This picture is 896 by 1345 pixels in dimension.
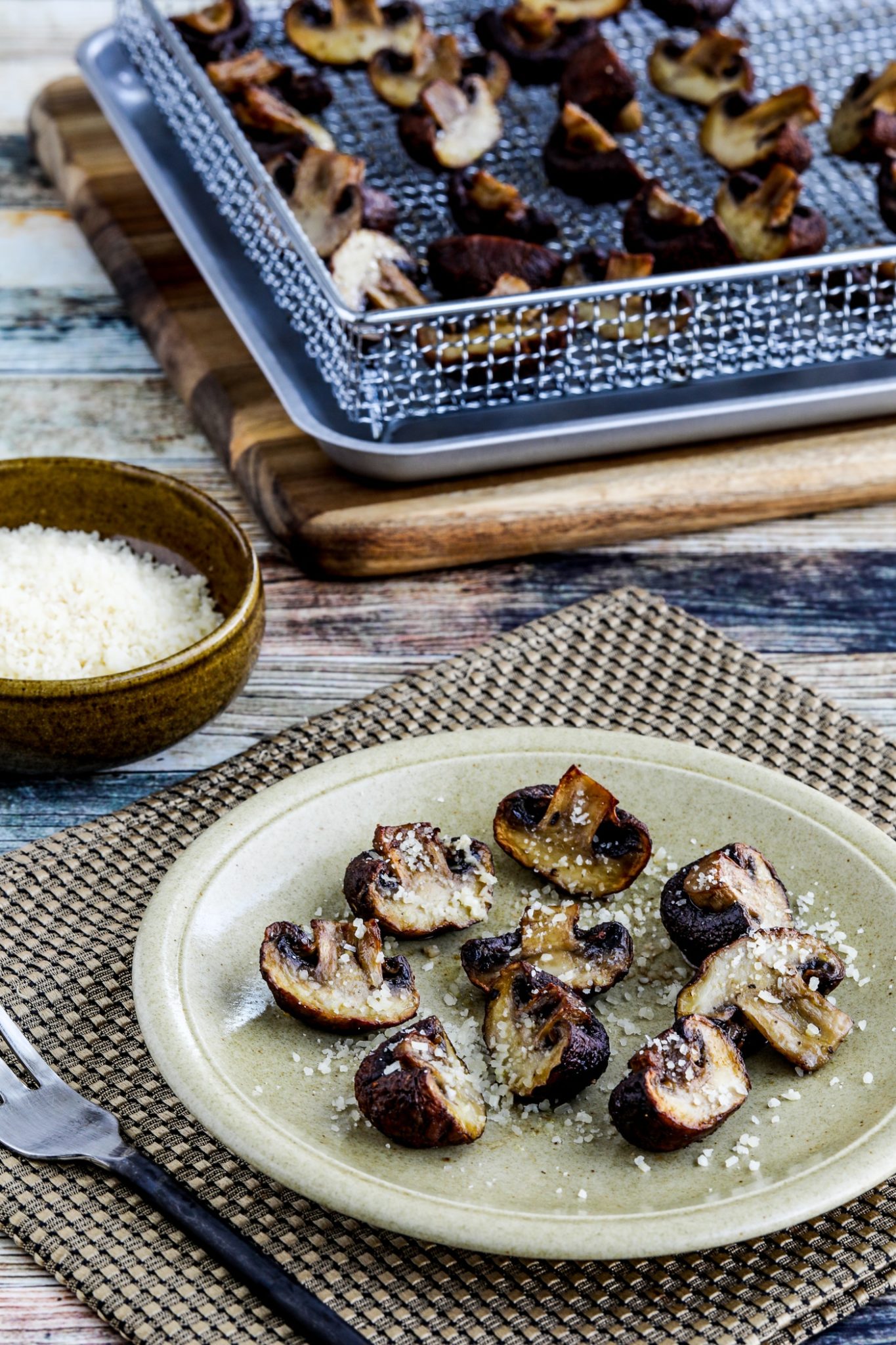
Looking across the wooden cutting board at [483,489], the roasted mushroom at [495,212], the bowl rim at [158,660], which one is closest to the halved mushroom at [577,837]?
the bowl rim at [158,660]

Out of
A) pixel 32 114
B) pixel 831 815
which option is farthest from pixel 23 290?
pixel 831 815

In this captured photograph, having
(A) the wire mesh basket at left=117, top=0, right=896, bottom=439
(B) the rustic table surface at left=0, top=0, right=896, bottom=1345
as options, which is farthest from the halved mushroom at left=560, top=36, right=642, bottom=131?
(B) the rustic table surface at left=0, top=0, right=896, bottom=1345

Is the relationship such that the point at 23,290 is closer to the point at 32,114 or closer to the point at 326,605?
the point at 32,114

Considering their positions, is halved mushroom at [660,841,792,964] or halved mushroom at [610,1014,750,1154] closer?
halved mushroom at [610,1014,750,1154]

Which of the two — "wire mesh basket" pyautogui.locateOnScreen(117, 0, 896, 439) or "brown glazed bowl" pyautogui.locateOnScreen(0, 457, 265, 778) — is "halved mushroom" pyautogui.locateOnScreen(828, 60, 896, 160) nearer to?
"wire mesh basket" pyautogui.locateOnScreen(117, 0, 896, 439)

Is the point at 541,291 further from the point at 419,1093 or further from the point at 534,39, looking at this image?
the point at 419,1093

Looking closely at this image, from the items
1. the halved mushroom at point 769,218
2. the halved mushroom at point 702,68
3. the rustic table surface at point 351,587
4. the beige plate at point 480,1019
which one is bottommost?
the rustic table surface at point 351,587

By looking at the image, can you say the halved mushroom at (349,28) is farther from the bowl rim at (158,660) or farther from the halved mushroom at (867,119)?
the bowl rim at (158,660)
